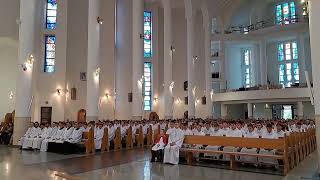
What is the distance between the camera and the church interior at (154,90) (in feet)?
28.6


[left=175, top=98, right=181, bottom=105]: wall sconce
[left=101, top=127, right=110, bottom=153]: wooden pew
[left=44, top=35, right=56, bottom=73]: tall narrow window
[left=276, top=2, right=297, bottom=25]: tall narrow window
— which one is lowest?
[left=101, top=127, right=110, bottom=153]: wooden pew

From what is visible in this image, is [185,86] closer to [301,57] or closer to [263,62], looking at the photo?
[263,62]

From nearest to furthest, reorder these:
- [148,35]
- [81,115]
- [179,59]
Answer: [81,115]
[148,35]
[179,59]

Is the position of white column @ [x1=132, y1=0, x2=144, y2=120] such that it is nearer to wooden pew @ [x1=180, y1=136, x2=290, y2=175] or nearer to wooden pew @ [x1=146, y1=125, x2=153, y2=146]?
wooden pew @ [x1=146, y1=125, x2=153, y2=146]

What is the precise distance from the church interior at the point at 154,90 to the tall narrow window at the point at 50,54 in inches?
3.1

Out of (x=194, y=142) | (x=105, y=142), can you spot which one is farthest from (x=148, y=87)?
(x=194, y=142)

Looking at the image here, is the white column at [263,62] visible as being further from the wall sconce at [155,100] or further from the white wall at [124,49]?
the white wall at [124,49]

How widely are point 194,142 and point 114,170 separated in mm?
2798

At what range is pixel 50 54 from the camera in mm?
23797

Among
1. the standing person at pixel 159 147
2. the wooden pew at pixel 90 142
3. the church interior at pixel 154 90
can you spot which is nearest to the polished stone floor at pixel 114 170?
the church interior at pixel 154 90

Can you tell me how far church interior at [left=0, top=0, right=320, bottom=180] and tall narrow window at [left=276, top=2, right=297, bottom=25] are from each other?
0.41ft

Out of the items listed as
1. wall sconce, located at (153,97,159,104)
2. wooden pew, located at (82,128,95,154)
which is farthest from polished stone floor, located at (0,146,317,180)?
wall sconce, located at (153,97,159,104)

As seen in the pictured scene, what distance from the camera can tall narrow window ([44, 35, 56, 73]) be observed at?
2355cm

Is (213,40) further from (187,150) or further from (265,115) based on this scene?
(187,150)
